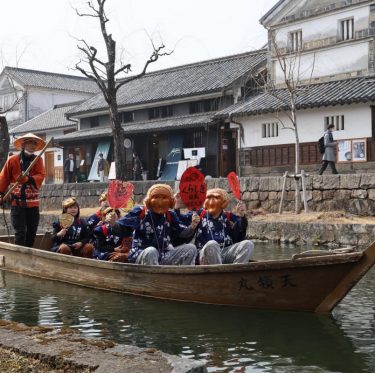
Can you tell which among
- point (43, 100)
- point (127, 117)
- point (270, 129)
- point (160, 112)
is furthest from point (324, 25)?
point (43, 100)

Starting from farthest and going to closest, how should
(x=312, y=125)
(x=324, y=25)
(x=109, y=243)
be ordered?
1. (x=324, y=25)
2. (x=312, y=125)
3. (x=109, y=243)

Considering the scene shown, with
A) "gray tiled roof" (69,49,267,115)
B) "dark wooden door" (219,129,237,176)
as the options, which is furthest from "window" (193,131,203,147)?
"gray tiled roof" (69,49,267,115)

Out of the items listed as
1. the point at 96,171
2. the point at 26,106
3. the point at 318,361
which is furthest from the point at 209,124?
the point at 26,106

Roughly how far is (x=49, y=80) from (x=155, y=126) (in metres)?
19.3

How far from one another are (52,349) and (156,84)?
2473 centimetres

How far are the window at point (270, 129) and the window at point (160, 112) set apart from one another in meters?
5.86

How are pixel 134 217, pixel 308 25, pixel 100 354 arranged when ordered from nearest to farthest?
pixel 100 354, pixel 134 217, pixel 308 25

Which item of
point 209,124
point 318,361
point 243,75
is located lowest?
point 318,361

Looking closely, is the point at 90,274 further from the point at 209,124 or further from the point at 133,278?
the point at 209,124

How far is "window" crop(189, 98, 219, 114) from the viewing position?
23641 mm

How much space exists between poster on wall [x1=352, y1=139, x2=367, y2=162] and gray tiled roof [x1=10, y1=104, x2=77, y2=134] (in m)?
17.4

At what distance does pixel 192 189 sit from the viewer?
7.28 metres

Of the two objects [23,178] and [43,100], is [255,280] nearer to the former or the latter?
[23,178]

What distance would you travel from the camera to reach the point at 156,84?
27.8m
